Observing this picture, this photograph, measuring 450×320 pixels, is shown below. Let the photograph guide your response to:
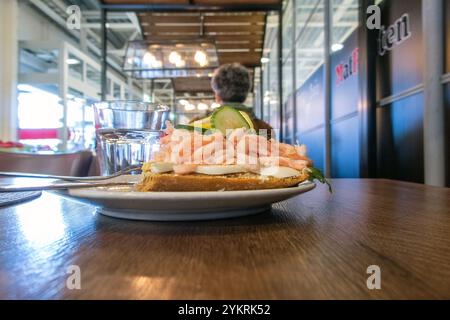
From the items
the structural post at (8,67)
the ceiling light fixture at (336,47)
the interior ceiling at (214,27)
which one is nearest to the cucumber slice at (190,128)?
the ceiling light fixture at (336,47)

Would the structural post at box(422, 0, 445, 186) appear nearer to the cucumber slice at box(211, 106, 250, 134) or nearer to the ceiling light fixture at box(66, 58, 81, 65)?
the cucumber slice at box(211, 106, 250, 134)

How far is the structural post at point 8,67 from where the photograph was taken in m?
5.80

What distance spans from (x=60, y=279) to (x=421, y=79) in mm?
2020

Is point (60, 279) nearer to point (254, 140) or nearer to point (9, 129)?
point (254, 140)

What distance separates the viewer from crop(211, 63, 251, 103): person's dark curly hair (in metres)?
2.85

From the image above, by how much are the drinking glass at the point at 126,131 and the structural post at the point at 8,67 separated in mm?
6003

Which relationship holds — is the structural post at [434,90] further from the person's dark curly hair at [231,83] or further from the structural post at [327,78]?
the structural post at [327,78]

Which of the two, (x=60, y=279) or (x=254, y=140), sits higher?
(x=254, y=140)

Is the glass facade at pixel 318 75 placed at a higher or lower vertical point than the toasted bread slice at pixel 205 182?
higher

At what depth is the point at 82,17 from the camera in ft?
24.3

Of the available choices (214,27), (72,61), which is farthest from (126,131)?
(72,61)

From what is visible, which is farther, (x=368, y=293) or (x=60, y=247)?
(x=60, y=247)

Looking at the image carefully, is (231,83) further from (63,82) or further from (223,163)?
(63,82)
